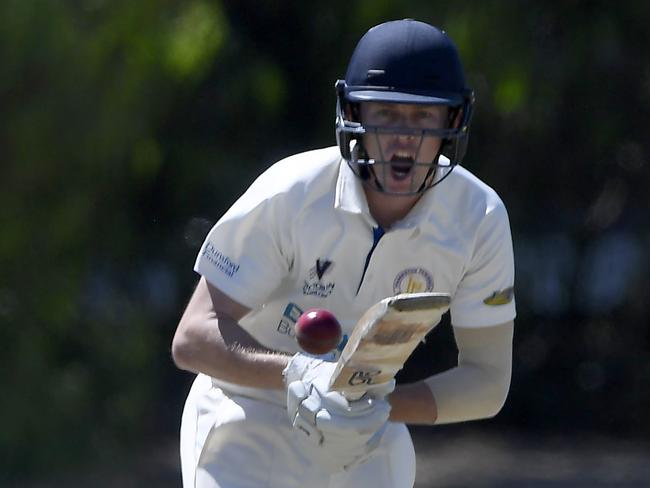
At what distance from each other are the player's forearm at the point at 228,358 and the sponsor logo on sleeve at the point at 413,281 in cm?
30

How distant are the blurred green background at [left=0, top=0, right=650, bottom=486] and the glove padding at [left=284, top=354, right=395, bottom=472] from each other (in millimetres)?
2876

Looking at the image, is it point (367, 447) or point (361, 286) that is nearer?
point (367, 447)

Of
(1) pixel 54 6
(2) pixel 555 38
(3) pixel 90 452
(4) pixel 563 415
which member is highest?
(1) pixel 54 6

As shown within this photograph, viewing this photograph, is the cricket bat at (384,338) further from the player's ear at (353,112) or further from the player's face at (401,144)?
the player's ear at (353,112)

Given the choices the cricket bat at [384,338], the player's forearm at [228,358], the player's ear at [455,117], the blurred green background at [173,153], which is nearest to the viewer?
the cricket bat at [384,338]

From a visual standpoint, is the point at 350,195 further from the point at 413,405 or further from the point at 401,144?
the point at 413,405

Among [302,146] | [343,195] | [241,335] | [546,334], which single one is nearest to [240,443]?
[241,335]

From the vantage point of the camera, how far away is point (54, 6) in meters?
4.87

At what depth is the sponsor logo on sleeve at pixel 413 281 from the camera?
2.65 m

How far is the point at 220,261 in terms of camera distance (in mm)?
2580

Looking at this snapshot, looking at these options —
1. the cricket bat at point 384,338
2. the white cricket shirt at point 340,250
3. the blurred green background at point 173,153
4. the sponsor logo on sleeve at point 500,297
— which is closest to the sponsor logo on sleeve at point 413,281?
the white cricket shirt at point 340,250

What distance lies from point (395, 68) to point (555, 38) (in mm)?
3032

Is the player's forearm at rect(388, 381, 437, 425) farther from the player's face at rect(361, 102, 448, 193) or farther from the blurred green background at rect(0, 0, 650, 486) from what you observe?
the blurred green background at rect(0, 0, 650, 486)

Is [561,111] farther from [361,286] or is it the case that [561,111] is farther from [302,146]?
[361,286]
